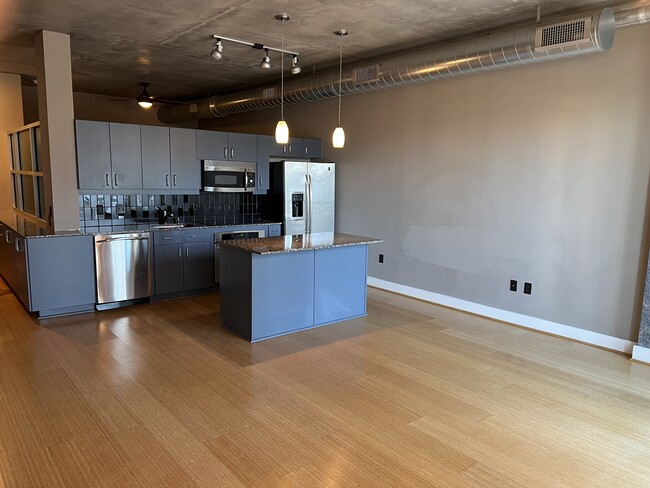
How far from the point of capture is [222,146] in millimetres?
6383

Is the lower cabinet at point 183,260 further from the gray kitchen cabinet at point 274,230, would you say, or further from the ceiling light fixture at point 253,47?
the ceiling light fixture at point 253,47

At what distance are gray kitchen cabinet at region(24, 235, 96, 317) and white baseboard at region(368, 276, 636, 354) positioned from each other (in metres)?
3.68

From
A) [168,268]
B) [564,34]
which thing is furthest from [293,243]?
[564,34]

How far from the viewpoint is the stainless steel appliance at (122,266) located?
515cm

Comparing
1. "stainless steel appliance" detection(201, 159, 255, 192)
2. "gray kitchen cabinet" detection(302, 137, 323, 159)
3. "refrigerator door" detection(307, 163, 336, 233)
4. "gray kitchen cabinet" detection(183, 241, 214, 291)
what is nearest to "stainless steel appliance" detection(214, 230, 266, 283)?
"gray kitchen cabinet" detection(183, 241, 214, 291)

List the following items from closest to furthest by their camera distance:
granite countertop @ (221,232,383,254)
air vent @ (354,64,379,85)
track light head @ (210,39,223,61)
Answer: granite countertop @ (221,232,383,254) < track light head @ (210,39,223,61) < air vent @ (354,64,379,85)

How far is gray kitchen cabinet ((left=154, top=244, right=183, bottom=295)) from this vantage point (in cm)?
558

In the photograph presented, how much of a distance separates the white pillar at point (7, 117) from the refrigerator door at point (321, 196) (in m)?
4.21

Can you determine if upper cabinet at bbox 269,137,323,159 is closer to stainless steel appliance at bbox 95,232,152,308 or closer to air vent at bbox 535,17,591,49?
stainless steel appliance at bbox 95,232,152,308

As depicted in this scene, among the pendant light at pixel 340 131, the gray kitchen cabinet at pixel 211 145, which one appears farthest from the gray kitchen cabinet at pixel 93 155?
the pendant light at pixel 340 131

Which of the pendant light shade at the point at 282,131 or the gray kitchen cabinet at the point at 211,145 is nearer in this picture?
the pendant light shade at the point at 282,131

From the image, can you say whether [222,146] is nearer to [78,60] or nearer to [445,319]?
[78,60]

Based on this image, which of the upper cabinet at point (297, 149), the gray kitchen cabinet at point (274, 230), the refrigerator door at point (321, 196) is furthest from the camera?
the upper cabinet at point (297, 149)

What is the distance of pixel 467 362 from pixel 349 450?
170 centimetres
